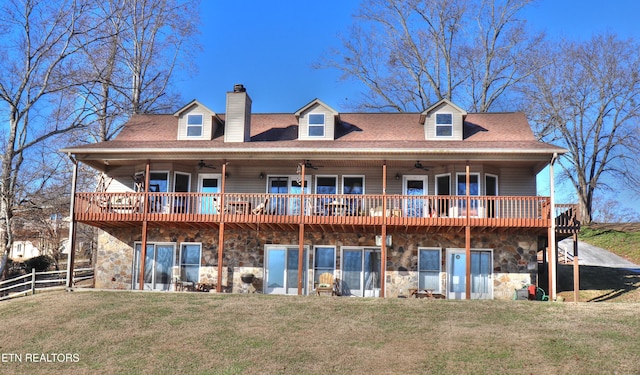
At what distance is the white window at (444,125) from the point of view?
69.5ft

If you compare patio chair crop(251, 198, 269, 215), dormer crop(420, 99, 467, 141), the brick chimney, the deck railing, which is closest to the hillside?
the deck railing

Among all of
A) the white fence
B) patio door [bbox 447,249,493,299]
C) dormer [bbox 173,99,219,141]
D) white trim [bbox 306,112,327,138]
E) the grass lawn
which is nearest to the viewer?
the grass lawn

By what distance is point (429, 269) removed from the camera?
19.9 m

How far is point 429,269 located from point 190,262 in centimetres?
840

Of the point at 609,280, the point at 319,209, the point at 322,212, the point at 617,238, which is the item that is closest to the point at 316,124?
the point at 319,209

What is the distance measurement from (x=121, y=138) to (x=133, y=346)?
11928mm

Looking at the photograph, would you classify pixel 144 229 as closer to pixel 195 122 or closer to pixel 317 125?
pixel 195 122

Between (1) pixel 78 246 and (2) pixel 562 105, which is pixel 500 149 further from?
(1) pixel 78 246

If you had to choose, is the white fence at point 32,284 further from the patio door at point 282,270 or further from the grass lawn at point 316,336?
the patio door at point 282,270

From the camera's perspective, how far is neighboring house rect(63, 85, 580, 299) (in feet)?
62.0

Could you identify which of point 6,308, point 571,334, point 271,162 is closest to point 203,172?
point 271,162

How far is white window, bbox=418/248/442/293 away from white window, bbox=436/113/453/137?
4307mm

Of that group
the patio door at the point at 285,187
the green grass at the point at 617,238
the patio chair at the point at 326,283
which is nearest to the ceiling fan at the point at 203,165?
the patio door at the point at 285,187

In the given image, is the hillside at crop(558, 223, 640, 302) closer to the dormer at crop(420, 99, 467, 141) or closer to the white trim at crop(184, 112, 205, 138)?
the dormer at crop(420, 99, 467, 141)
